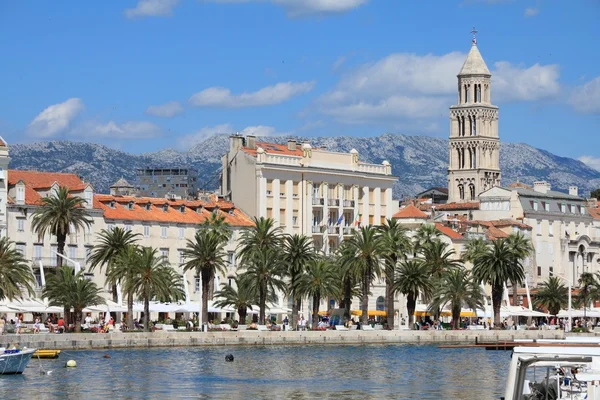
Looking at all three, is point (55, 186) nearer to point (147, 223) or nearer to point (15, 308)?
point (147, 223)

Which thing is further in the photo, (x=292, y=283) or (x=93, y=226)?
(x=93, y=226)

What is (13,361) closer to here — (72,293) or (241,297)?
(72,293)

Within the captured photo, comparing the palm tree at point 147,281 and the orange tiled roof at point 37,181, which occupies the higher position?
the orange tiled roof at point 37,181

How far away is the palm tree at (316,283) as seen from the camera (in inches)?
5007

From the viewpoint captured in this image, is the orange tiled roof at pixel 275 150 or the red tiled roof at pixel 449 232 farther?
the red tiled roof at pixel 449 232

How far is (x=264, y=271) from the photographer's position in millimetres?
125500

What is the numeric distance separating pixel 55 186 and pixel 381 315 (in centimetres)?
4227

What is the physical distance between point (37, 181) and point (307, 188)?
1419 inches

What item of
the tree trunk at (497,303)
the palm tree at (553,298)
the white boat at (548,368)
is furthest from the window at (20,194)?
the white boat at (548,368)

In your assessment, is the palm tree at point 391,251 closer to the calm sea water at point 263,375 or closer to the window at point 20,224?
the calm sea water at point 263,375

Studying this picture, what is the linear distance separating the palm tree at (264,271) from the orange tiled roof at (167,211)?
13.8 m

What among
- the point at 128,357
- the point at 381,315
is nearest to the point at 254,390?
the point at 128,357

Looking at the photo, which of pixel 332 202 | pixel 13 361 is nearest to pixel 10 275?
pixel 13 361

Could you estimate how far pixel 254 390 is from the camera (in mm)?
78000
